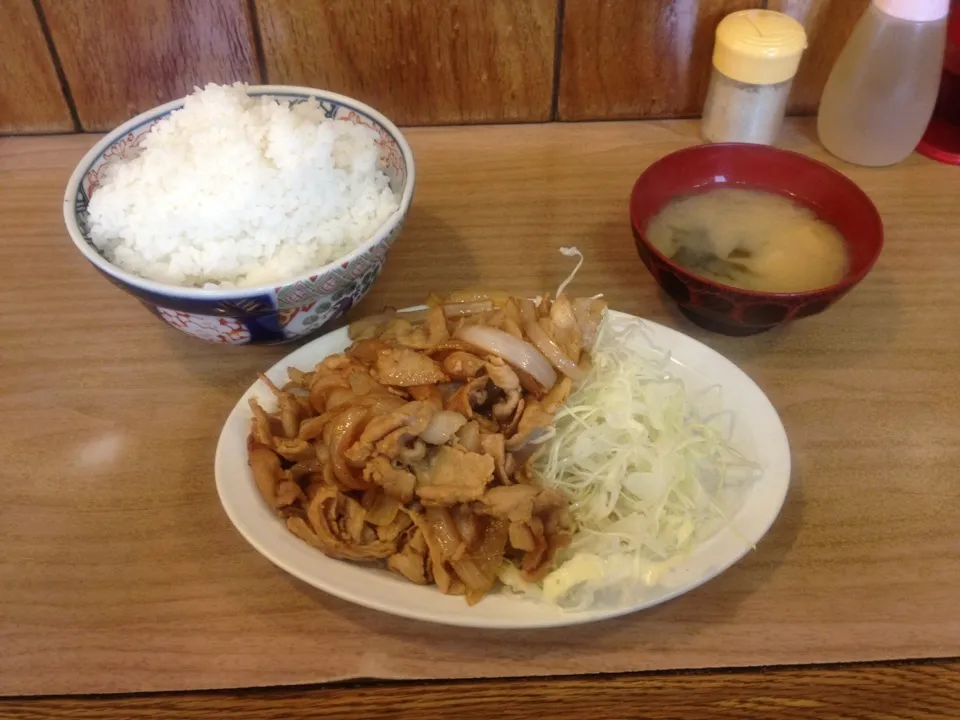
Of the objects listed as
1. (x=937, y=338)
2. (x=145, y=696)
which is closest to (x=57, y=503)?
(x=145, y=696)

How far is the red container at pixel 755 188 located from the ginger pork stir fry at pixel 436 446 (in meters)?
0.15

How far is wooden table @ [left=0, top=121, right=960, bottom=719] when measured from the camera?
872 millimetres

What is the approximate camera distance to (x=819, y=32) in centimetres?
153

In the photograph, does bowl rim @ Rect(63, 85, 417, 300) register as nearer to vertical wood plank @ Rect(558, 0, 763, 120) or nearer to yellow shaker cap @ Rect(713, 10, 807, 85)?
vertical wood plank @ Rect(558, 0, 763, 120)

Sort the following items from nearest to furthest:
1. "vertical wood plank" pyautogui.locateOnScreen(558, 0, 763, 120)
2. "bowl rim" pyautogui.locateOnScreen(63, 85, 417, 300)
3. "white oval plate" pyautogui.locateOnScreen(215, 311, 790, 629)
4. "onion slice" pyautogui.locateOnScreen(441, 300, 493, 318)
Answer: "white oval plate" pyautogui.locateOnScreen(215, 311, 790, 629) < "bowl rim" pyautogui.locateOnScreen(63, 85, 417, 300) < "onion slice" pyautogui.locateOnScreen(441, 300, 493, 318) < "vertical wood plank" pyautogui.locateOnScreen(558, 0, 763, 120)

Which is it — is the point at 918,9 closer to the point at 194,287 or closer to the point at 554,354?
the point at 554,354

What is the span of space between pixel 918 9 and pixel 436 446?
3.63 ft

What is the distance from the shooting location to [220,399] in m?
1.15

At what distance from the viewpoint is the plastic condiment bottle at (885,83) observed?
4.51ft

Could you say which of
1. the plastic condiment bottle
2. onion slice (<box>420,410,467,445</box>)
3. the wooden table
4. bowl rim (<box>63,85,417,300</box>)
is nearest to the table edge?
the wooden table

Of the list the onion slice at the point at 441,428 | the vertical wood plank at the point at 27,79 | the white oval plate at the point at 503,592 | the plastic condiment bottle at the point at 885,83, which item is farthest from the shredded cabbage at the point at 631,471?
the vertical wood plank at the point at 27,79

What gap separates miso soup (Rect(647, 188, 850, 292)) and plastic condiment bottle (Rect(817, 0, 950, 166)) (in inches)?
13.2

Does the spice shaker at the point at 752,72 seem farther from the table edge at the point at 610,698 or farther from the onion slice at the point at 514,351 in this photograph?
the table edge at the point at 610,698

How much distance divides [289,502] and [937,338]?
0.96 m
